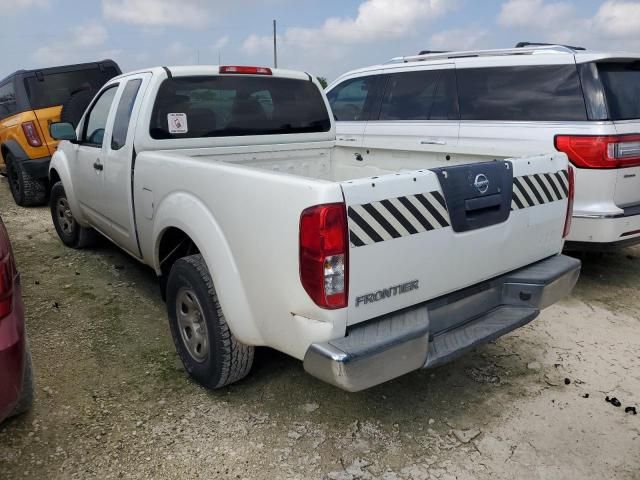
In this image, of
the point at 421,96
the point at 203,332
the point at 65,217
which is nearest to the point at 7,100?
the point at 65,217

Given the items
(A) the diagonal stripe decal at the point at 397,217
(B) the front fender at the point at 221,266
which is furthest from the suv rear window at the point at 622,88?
(B) the front fender at the point at 221,266

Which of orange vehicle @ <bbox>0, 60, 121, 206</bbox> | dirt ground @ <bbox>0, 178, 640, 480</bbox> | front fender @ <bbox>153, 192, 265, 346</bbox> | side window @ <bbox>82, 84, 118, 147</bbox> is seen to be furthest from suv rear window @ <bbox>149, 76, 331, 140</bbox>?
orange vehicle @ <bbox>0, 60, 121, 206</bbox>

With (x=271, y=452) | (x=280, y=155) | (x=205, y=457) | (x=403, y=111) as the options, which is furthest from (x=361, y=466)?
(x=403, y=111)

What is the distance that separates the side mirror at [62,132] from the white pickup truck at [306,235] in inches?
28.3

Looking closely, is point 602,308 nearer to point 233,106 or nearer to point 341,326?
point 341,326

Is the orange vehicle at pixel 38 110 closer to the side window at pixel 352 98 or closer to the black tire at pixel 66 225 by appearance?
the black tire at pixel 66 225

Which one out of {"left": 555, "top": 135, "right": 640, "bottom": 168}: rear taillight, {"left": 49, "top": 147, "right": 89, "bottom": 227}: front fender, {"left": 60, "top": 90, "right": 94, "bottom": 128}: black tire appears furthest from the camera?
{"left": 60, "top": 90, "right": 94, "bottom": 128}: black tire

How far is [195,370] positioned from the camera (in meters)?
3.01

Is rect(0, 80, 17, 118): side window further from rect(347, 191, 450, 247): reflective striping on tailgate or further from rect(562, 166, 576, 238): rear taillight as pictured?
rect(562, 166, 576, 238): rear taillight

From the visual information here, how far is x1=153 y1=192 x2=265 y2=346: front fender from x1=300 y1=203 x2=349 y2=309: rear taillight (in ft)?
1.57

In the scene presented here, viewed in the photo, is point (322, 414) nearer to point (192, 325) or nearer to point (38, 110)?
point (192, 325)

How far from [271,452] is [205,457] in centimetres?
31

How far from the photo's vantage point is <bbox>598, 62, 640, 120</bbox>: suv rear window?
4141 mm

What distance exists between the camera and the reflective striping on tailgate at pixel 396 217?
2.10m
